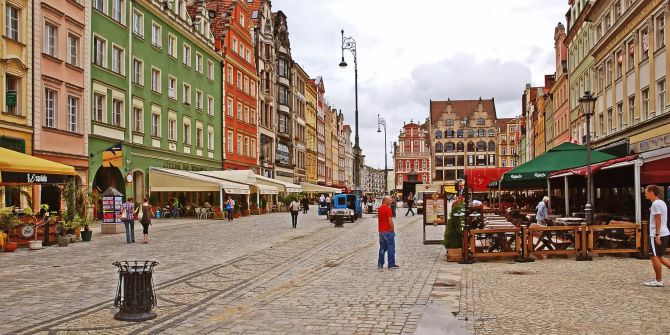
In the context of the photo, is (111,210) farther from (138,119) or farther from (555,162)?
(555,162)

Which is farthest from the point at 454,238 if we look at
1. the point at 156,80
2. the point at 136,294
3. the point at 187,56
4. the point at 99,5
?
the point at 187,56

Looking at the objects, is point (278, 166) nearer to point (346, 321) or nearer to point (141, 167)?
point (141, 167)

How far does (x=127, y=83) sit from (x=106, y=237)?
48.9 feet

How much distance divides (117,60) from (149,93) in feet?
14.1

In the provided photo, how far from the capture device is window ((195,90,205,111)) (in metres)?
48.4

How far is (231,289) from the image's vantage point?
441 inches

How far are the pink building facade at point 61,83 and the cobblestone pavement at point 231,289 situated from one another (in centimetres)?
1057

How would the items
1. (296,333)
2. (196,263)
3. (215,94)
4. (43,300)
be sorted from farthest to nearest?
(215,94) < (196,263) < (43,300) < (296,333)

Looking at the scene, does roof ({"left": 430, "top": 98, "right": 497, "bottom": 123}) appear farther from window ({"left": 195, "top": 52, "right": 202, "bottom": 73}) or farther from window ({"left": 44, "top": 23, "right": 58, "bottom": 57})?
window ({"left": 44, "top": 23, "right": 58, "bottom": 57})

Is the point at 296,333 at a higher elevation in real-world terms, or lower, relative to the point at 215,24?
lower

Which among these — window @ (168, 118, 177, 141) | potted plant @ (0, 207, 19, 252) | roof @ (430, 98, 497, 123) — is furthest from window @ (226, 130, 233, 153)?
roof @ (430, 98, 497, 123)

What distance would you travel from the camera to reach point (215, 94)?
52.3m

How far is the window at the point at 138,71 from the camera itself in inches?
1491

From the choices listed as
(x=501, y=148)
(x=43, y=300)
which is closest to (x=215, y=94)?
(x=43, y=300)
